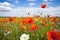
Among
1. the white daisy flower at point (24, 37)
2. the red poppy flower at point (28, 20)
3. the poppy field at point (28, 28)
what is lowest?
the white daisy flower at point (24, 37)

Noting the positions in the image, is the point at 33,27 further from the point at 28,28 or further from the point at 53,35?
the point at 53,35

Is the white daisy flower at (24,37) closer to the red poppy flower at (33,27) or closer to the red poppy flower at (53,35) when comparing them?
the red poppy flower at (33,27)

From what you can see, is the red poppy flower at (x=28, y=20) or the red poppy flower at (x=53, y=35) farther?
the red poppy flower at (x=28, y=20)

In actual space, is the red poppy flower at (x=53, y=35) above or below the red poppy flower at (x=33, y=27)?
below

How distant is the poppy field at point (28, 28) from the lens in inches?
51.3

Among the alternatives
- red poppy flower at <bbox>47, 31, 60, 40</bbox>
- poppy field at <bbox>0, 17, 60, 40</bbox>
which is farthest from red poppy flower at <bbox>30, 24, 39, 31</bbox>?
red poppy flower at <bbox>47, 31, 60, 40</bbox>

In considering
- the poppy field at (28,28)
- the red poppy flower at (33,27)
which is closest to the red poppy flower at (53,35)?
the poppy field at (28,28)

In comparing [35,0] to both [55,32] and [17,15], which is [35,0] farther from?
[55,32]

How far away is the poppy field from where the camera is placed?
1.30 meters

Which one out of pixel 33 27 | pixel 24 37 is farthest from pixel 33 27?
pixel 24 37

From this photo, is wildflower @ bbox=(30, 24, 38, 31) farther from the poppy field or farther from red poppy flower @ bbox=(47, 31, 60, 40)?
red poppy flower @ bbox=(47, 31, 60, 40)

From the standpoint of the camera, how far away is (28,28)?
4.35ft

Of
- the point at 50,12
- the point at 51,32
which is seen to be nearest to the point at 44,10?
the point at 50,12

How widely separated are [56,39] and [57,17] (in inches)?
8.2
